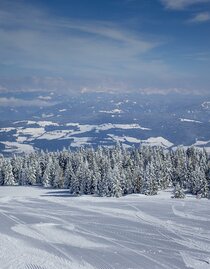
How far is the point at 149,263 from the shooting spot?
43469mm

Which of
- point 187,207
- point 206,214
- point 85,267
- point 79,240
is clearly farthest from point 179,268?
point 187,207

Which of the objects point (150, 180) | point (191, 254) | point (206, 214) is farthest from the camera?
point (150, 180)

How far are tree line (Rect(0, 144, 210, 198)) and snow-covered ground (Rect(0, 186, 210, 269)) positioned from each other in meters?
20.4

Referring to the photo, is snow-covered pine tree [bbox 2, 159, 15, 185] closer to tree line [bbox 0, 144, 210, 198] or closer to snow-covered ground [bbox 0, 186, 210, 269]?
tree line [bbox 0, 144, 210, 198]

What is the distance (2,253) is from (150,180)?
7365cm

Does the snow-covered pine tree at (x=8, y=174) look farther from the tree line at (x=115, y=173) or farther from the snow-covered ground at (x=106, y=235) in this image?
the snow-covered ground at (x=106, y=235)

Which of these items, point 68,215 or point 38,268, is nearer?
point 38,268

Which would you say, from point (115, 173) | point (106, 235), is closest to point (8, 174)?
point (115, 173)

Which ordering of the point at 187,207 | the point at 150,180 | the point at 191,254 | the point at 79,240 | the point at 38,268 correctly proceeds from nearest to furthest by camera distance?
the point at 38,268
the point at 191,254
the point at 79,240
the point at 187,207
the point at 150,180

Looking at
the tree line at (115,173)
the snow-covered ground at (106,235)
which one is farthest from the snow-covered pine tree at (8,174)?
the snow-covered ground at (106,235)

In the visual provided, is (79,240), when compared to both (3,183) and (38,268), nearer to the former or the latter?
(38,268)

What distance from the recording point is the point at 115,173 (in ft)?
369

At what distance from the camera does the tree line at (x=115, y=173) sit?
115 metres

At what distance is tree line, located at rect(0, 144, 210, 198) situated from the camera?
378 feet
